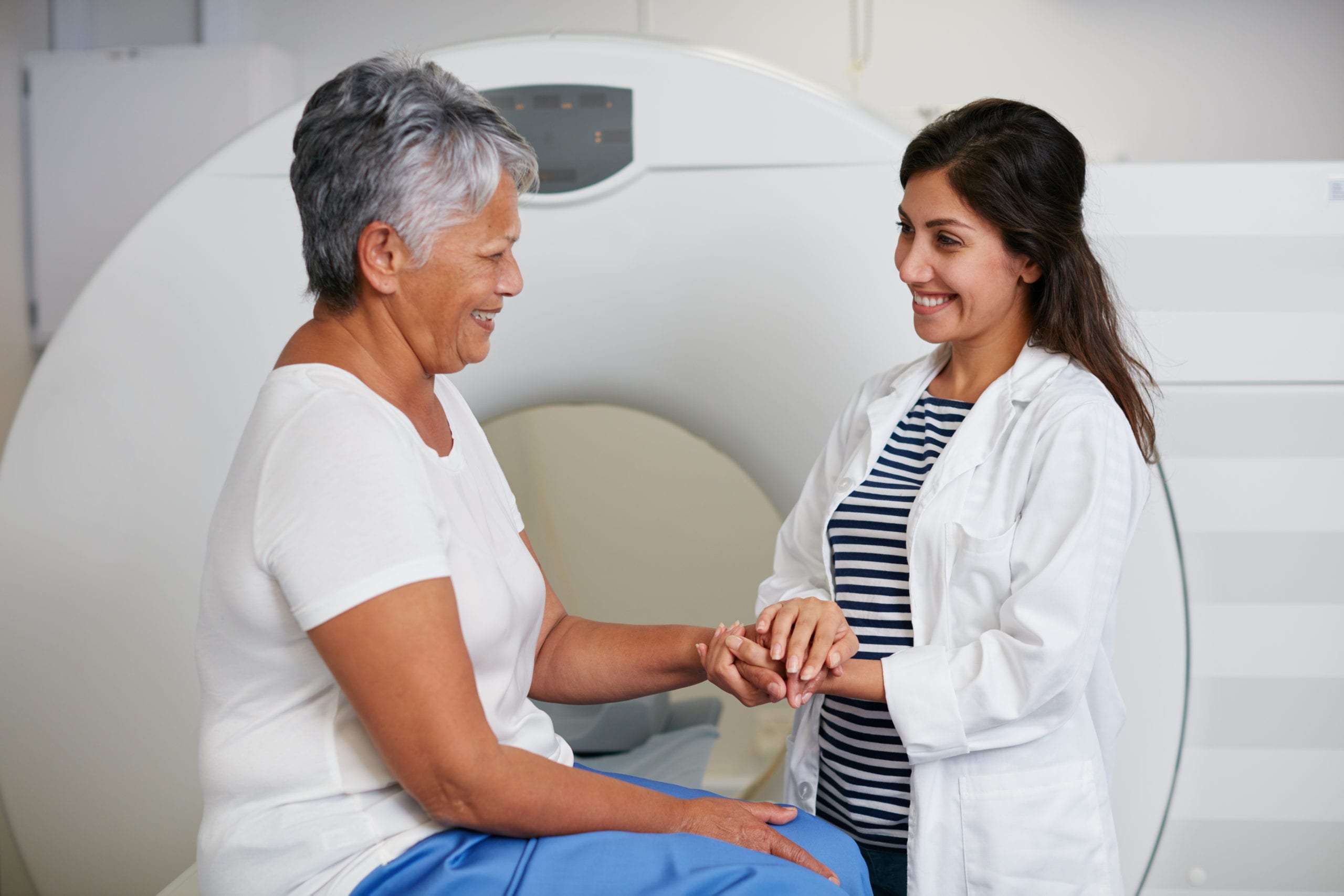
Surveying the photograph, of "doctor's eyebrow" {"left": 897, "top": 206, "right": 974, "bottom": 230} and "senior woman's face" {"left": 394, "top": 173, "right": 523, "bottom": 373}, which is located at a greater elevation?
"doctor's eyebrow" {"left": 897, "top": 206, "right": 974, "bottom": 230}

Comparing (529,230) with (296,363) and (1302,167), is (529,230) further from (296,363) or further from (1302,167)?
(1302,167)

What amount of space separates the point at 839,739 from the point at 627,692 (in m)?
0.26

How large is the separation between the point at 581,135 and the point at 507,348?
331 millimetres

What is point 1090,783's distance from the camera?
114cm

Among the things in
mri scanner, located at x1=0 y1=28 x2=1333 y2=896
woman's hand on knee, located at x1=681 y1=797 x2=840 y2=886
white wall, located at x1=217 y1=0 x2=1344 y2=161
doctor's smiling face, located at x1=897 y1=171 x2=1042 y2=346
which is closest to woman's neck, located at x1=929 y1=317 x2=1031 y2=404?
doctor's smiling face, located at x1=897 y1=171 x2=1042 y2=346

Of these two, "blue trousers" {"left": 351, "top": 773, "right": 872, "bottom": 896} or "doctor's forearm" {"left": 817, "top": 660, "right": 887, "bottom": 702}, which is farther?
"doctor's forearm" {"left": 817, "top": 660, "right": 887, "bottom": 702}

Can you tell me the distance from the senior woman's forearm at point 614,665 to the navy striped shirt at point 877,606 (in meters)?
0.18

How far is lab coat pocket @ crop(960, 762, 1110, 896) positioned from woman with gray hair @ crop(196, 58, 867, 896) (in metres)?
0.19

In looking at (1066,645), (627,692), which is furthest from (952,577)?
(627,692)

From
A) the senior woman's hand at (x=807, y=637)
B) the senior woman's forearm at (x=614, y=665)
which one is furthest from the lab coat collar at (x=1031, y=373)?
the senior woman's forearm at (x=614, y=665)

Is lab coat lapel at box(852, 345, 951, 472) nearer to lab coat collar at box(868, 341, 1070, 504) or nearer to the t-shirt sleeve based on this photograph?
lab coat collar at box(868, 341, 1070, 504)

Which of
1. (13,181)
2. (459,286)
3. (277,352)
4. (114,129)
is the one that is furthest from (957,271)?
(13,181)

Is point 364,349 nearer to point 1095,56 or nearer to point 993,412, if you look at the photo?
point 993,412

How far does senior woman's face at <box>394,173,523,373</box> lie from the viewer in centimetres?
95
